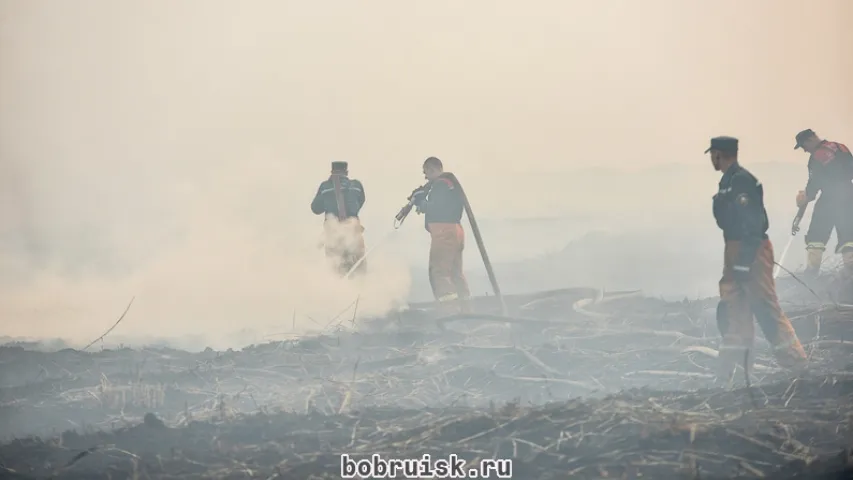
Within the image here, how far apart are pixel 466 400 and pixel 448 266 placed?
140 centimetres

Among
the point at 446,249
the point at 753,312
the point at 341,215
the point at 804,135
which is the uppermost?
the point at 804,135

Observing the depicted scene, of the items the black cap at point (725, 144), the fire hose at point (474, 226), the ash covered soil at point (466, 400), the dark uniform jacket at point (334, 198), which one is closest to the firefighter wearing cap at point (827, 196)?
the ash covered soil at point (466, 400)

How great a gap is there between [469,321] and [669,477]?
6.89ft

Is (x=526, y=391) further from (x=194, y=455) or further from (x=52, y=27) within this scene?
(x=52, y=27)

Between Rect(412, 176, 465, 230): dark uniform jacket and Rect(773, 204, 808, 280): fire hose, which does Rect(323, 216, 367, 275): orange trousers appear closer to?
Rect(412, 176, 465, 230): dark uniform jacket

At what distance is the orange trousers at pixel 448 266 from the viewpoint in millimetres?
6648

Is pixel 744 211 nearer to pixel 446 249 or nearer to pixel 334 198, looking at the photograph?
pixel 446 249

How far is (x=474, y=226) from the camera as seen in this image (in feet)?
21.4

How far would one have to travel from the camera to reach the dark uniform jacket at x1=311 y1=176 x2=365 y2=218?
6488mm

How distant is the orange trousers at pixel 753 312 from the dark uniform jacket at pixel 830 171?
1275mm

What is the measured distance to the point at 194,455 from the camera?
489 centimetres

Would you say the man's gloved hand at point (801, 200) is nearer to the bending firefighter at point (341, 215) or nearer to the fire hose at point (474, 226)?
the fire hose at point (474, 226)

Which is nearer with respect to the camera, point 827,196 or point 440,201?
point 827,196

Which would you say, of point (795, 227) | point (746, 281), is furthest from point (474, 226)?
point (795, 227)
